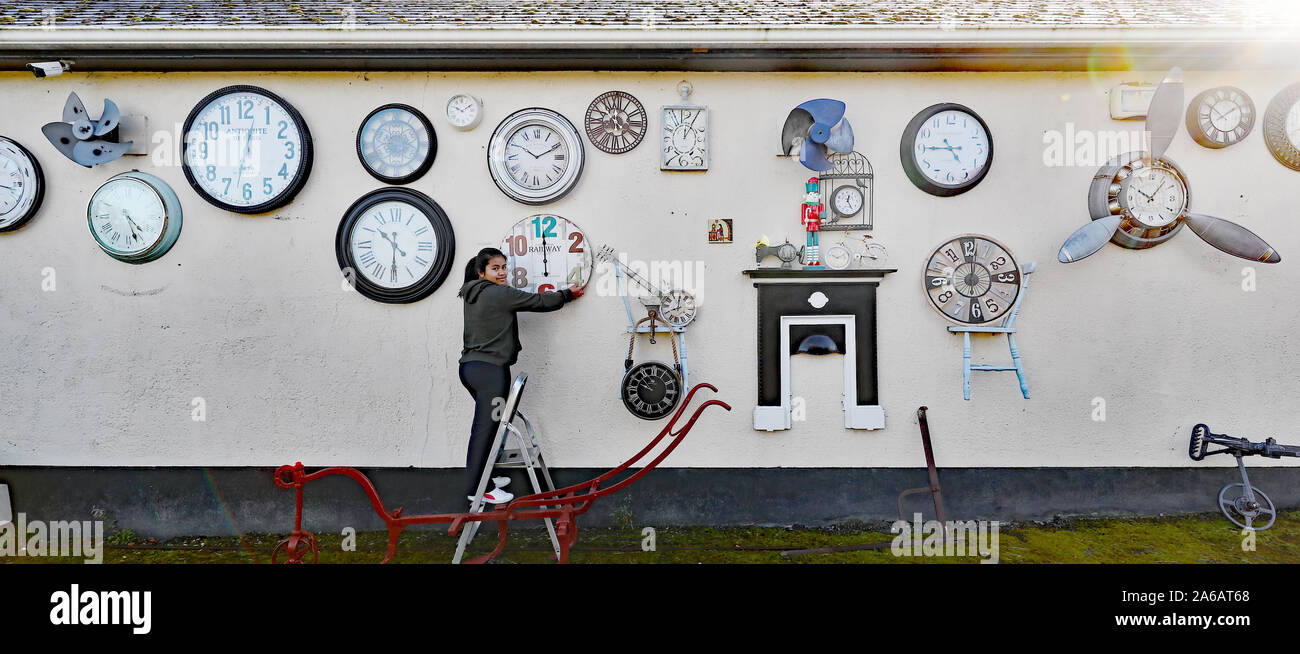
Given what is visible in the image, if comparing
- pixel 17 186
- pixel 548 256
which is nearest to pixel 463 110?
pixel 548 256

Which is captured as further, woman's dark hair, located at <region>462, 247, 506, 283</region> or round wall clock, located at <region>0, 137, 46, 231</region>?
round wall clock, located at <region>0, 137, 46, 231</region>

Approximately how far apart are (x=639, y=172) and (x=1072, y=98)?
128 inches

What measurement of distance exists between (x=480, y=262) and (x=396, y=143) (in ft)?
3.87

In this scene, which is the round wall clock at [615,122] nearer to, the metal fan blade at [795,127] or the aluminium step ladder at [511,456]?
the metal fan blade at [795,127]

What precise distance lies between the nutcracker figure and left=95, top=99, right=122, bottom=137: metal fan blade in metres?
5.01

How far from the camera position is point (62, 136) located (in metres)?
4.82

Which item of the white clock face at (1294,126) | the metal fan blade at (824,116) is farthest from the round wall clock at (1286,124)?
the metal fan blade at (824,116)

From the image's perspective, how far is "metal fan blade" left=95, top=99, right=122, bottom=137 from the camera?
477 cm

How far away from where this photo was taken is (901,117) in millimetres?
4930

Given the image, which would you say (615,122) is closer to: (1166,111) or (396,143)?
(396,143)

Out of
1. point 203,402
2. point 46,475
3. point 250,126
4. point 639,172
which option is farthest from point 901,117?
point 46,475

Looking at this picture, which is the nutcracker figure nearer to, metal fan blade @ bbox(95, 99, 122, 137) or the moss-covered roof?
the moss-covered roof

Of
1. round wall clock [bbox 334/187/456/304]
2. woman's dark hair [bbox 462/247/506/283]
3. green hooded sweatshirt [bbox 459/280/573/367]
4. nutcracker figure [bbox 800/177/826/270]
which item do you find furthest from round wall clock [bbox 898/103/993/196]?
round wall clock [bbox 334/187/456/304]

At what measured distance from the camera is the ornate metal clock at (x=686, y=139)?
489 cm
